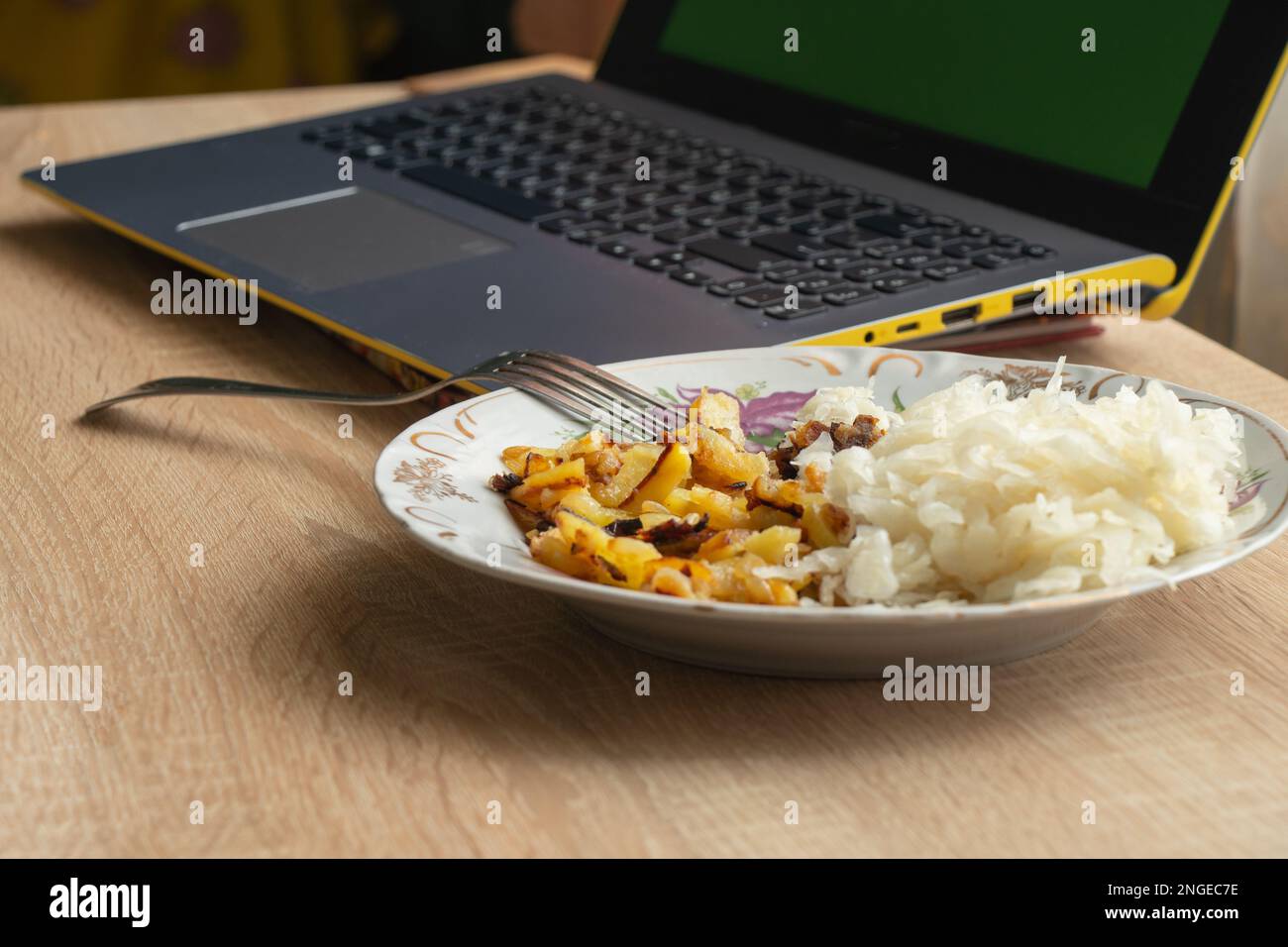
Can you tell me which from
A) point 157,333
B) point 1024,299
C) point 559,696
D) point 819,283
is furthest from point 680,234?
point 559,696

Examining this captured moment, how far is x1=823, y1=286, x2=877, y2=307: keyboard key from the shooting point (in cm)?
93

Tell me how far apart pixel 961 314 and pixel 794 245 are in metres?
0.15

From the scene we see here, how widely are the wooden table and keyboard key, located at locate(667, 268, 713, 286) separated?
26cm

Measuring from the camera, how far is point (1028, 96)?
115 cm

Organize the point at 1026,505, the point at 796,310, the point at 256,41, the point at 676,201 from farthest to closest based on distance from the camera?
the point at 256,41 → the point at 676,201 → the point at 796,310 → the point at 1026,505

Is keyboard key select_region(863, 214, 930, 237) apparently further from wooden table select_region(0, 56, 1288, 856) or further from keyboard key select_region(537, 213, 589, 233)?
wooden table select_region(0, 56, 1288, 856)

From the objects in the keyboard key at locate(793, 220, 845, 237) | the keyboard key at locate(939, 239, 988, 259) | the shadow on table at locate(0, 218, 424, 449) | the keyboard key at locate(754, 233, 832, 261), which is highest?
the keyboard key at locate(939, 239, 988, 259)

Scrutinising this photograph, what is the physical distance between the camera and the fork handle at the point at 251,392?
85 cm

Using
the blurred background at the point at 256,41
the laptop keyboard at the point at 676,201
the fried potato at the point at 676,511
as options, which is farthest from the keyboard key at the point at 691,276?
the blurred background at the point at 256,41

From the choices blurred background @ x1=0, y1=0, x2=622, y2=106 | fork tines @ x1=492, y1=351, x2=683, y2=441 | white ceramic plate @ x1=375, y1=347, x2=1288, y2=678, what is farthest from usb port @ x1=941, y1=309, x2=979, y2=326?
blurred background @ x1=0, y1=0, x2=622, y2=106

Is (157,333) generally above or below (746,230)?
below

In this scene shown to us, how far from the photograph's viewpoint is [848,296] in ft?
3.07

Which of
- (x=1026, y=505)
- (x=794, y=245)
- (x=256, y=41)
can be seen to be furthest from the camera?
(x=256, y=41)

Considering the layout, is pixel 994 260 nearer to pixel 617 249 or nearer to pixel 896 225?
pixel 896 225
